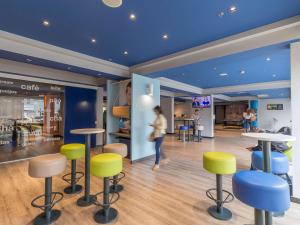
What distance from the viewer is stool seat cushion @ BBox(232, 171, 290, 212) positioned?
4.23 ft

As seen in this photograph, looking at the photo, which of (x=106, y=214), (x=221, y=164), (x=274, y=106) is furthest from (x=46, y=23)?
(x=274, y=106)

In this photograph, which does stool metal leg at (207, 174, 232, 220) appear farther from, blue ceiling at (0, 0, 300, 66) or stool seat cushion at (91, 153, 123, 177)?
blue ceiling at (0, 0, 300, 66)

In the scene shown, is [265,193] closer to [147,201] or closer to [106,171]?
[106,171]

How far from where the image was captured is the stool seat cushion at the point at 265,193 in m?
1.29

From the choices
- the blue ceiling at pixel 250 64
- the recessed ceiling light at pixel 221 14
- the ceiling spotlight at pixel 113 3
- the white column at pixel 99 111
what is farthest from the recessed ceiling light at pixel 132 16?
the white column at pixel 99 111

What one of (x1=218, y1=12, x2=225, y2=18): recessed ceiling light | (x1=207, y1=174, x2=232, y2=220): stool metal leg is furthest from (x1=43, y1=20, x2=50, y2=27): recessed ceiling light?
(x1=207, y1=174, x2=232, y2=220): stool metal leg

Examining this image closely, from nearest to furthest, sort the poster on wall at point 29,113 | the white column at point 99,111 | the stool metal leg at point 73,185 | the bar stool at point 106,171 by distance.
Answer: the bar stool at point 106,171, the stool metal leg at point 73,185, the poster on wall at point 29,113, the white column at point 99,111

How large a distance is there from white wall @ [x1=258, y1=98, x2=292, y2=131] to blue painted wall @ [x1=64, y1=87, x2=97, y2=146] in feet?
46.0

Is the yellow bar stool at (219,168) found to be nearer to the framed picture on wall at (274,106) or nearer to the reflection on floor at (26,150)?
the reflection on floor at (26,150)

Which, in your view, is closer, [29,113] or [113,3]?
[113,3]

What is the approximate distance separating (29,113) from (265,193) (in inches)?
257

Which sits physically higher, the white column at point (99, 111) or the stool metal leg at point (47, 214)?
the white column at point (99, 111)

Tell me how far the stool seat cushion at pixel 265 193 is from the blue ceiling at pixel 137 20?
2.65 meters

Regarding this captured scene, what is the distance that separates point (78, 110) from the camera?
6441 millimetres
